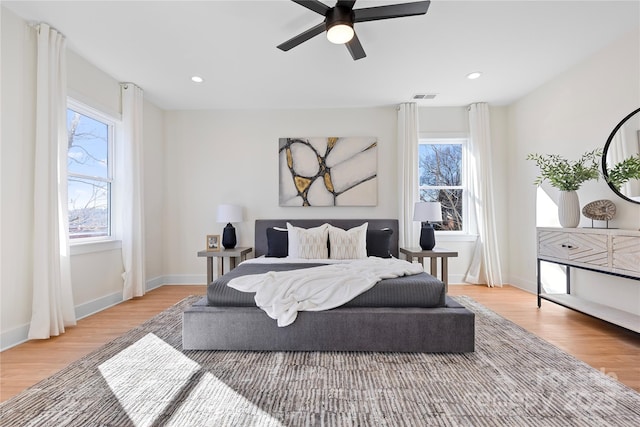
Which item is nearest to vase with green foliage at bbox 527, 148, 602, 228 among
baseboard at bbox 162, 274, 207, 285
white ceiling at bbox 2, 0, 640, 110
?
white ceiling at bbox 2, 0, 640, 110

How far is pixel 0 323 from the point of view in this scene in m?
2.62

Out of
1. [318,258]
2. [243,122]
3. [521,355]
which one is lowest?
[521,355]

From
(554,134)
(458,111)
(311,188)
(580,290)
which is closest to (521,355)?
(580,290)

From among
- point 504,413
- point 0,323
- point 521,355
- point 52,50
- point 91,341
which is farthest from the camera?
point 52,50

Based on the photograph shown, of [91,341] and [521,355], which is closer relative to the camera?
[521,355]

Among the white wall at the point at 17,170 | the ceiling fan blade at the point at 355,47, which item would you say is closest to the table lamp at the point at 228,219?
the white wall at the point at 17,170

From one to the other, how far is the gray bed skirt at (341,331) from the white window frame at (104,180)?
1.98 m

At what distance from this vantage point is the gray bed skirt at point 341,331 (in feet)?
8.02

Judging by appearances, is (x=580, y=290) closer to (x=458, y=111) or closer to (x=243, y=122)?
(x=458, y=111)

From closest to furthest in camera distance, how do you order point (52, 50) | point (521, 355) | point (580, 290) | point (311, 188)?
point (521, 355)
point (52, 50)
point (580, 290)
point (311, 188)

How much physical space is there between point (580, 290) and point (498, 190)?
1.89 metres

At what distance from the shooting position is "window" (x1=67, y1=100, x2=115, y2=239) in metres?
3.59

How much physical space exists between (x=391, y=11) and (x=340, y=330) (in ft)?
7.74

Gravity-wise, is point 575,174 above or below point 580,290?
above
